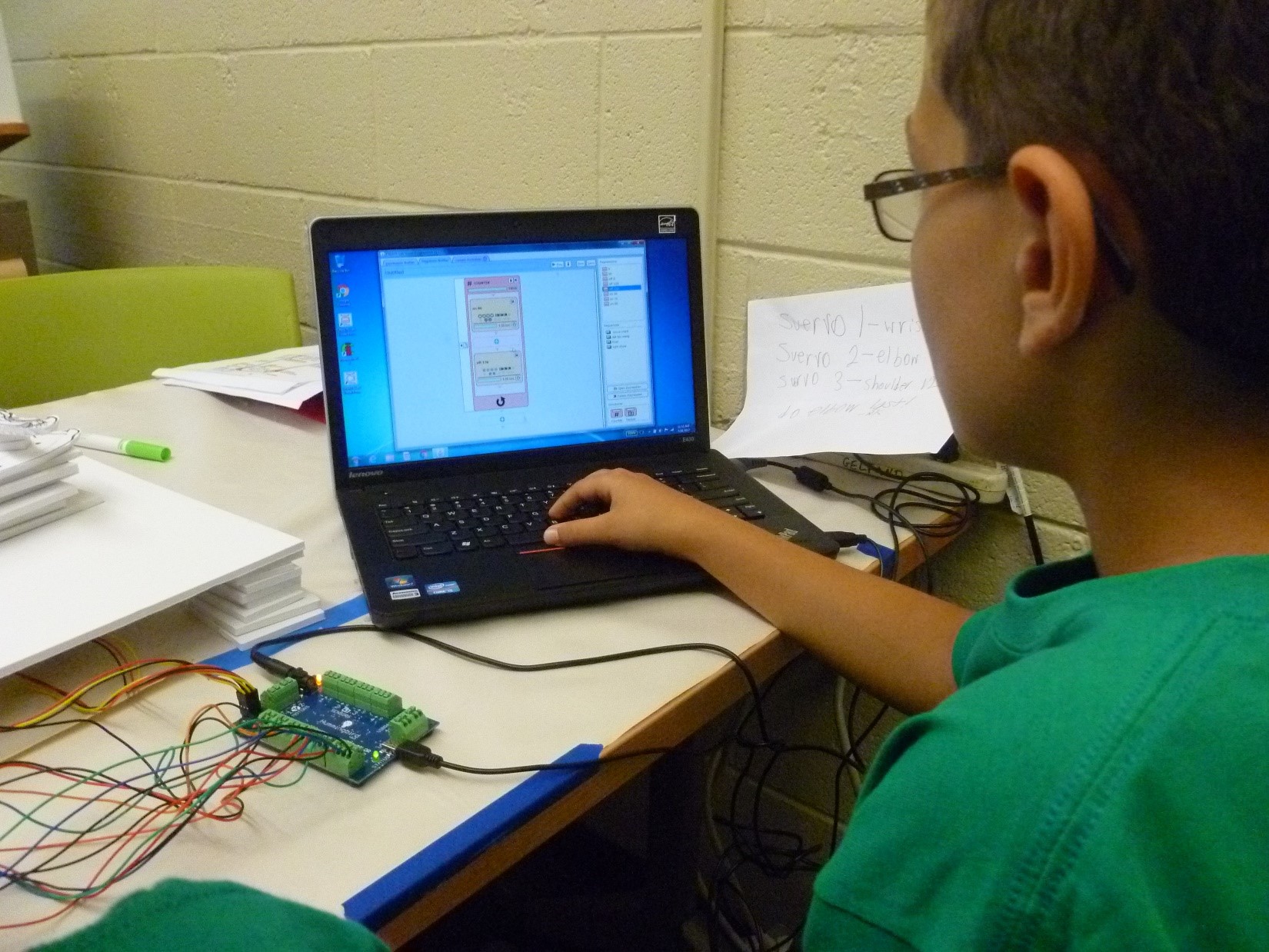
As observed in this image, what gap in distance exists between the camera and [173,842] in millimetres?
504

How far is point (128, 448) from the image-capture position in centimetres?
106

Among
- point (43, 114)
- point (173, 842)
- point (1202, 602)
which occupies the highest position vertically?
point (43, 114)

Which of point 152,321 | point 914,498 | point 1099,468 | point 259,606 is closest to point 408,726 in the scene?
point 259,606

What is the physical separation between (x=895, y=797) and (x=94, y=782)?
431 mm

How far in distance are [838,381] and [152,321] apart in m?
1.13

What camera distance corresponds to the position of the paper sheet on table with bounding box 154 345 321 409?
3.97 feet

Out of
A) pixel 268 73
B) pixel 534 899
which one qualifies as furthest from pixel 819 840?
pixel 268 73

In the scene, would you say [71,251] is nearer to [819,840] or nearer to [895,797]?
[819,840]

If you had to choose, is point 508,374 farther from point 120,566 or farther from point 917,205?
point 917,205

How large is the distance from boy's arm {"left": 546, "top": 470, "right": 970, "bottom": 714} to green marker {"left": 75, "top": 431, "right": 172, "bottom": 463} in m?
0.51

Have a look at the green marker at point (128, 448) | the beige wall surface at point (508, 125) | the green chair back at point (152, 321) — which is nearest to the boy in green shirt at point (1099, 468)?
the beige wall surface at point (508, 125)

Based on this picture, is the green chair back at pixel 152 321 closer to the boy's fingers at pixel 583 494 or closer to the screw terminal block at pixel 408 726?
the boy's fingers at pixel 583 494

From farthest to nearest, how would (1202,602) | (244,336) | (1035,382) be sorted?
(244,336), (1035,382), (1202,602)

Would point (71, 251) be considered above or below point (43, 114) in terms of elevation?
below
